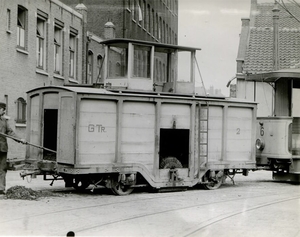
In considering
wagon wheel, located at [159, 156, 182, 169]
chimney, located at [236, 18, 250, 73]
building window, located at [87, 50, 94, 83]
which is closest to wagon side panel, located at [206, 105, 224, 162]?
wagon wheel, located at [159, 156, 182, 169]

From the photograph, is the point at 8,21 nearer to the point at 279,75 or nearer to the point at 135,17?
the point at 279,75

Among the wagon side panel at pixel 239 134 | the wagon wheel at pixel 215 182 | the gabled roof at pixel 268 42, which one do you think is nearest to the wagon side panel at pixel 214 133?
the wagon side panel at pixel 239 134

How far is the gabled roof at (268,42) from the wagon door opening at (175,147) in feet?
37.5

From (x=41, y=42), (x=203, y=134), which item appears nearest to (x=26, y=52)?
(x=41, y=42)

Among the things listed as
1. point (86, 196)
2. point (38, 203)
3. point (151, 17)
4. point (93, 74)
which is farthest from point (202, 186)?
point (151, 17)

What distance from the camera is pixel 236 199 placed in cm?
1253

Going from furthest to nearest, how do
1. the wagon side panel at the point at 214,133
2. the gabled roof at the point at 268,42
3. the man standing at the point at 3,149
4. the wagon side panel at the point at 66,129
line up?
1. the gabled roof at the point at 268,42
2. the wagon side panel at the point at 214,133
3. the wagon side panel at the point at 66,129
4. the man standing at the point at 3,149

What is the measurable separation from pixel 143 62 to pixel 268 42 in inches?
650

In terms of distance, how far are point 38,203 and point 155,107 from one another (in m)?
3.83

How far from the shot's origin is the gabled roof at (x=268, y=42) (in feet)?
85.3

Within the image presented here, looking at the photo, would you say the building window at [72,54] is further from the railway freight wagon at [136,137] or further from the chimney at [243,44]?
the railway freight wagon at [136,137]

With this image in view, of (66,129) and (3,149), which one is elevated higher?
(66,129)

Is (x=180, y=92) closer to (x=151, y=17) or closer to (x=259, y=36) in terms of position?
(x=259, y=36)

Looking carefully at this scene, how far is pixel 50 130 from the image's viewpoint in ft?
43.4
